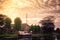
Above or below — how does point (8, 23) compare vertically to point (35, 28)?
above

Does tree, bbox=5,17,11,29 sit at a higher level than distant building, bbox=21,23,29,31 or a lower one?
higher

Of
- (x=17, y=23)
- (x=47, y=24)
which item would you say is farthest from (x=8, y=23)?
(x=47, y=24)

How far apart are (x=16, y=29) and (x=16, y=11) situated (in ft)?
1.70

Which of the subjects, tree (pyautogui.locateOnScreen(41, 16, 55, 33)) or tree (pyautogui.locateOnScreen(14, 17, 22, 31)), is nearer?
tree (pyautogui.locateOnScreen(14, 17, 22, 31))

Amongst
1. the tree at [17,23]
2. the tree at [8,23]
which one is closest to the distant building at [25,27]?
the tree at [17,23]

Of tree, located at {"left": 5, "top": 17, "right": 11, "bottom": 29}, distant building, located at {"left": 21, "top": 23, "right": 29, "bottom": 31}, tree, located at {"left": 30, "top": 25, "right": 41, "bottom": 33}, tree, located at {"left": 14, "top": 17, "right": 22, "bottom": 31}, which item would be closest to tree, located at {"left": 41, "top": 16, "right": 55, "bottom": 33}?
tree, located at {"left": 30, "top": 25, "right": 41, "bottom": 33}

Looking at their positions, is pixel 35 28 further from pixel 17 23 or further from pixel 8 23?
pixel 8 23

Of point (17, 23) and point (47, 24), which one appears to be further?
point (47, 24)

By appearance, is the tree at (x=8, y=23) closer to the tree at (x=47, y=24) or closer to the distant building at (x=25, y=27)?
the distant building at (x=25, y=27)

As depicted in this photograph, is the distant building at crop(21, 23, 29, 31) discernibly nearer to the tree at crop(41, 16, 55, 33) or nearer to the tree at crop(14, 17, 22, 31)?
the tree at crop(14, 17, 22, 31)

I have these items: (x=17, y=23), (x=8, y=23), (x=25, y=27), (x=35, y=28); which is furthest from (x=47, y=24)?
(x=8, y=23)

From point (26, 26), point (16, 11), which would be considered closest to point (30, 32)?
point (26, 26)

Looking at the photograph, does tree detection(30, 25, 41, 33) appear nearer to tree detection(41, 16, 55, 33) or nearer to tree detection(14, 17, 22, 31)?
tree detection(41, 16, 55, 33)

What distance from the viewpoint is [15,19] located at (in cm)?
835
